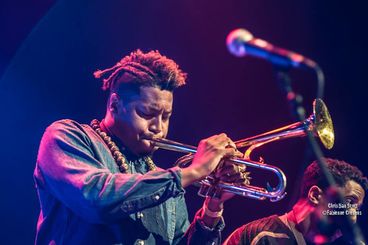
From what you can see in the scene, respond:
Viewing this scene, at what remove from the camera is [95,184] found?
310 cm

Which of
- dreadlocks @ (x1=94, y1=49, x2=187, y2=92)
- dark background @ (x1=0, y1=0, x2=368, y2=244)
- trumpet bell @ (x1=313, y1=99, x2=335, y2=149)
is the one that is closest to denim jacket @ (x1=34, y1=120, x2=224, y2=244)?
dreadlocks @ (x1=94, y1=49, x2=187, y2=92)

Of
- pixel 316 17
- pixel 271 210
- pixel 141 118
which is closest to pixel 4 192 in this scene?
pixel 141 118

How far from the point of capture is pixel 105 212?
3045 mm

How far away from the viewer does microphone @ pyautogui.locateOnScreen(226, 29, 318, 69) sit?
2.17 m

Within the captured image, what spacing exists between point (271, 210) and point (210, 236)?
7.34ft

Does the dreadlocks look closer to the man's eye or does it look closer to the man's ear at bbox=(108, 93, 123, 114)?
the man's ear at bbox=(108, 93, 123, 114)

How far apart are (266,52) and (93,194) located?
1421 mm

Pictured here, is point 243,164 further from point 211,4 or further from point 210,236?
point 211,4

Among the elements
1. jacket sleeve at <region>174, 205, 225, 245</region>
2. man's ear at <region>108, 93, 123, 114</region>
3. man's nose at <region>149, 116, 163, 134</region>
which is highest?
man's ear at <region>108, 93, 123, 114</region>

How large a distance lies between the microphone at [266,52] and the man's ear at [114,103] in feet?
5.53

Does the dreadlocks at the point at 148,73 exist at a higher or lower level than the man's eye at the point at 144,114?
higher

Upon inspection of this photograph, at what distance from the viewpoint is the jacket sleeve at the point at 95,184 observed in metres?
3.06

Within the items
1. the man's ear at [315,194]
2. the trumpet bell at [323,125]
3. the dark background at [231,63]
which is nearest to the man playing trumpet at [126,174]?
the trumpet bell at [323,125]

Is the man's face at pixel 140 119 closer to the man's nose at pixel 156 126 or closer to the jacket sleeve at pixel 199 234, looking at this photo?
the man's nose at pixel 156 126
